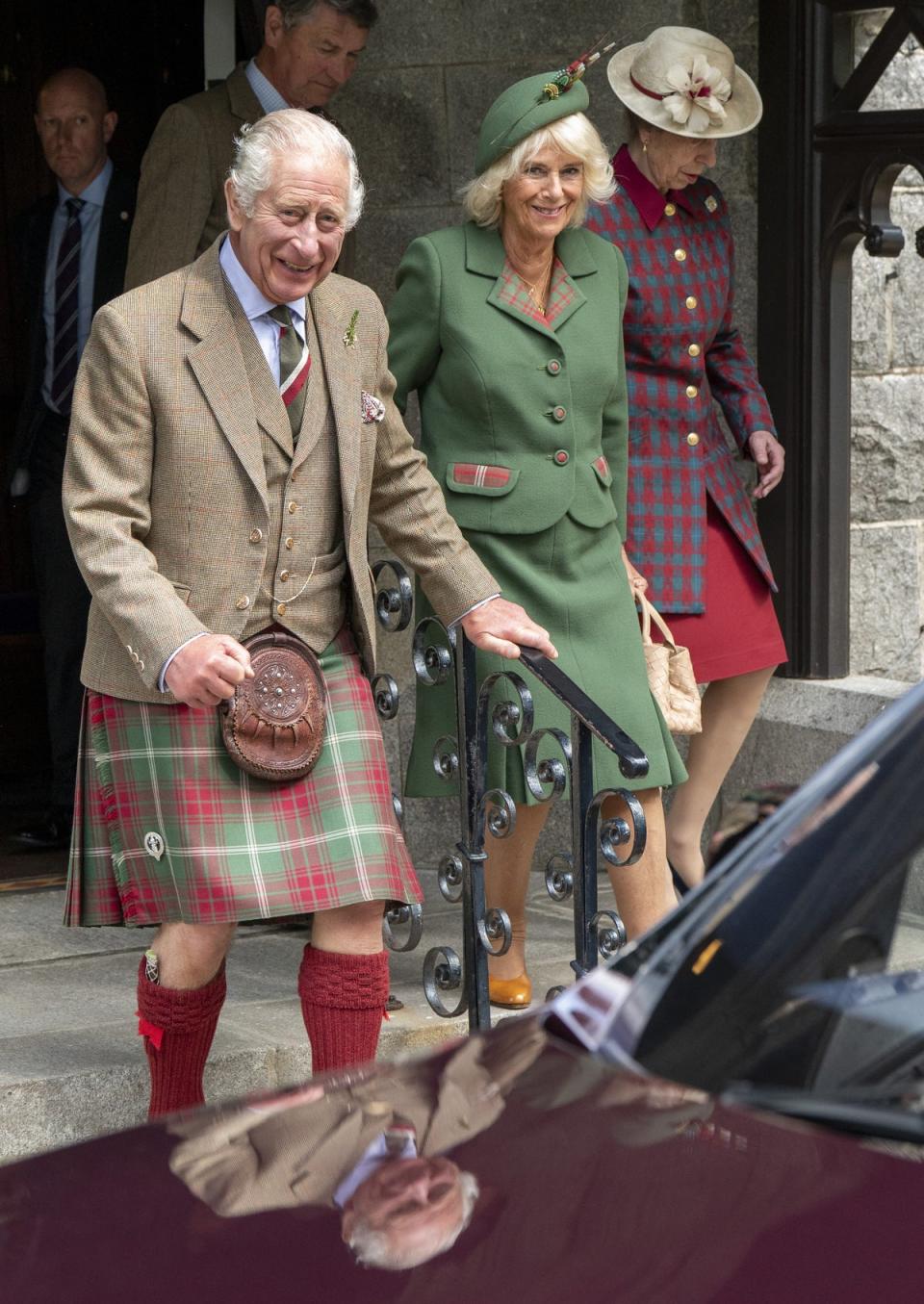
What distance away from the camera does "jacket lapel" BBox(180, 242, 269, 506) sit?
11.5 ft

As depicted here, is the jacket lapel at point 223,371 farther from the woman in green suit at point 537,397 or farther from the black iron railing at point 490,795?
the woman in green suit at point 537,397

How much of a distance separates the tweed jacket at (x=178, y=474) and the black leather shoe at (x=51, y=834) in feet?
8.71

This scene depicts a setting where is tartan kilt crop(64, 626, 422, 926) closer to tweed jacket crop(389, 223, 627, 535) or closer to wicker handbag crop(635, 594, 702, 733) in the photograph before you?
tweed jacket crop(389, 223, 627, 535)

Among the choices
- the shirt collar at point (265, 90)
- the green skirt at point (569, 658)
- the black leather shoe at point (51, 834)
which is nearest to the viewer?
the green skirt at point (569, 658)

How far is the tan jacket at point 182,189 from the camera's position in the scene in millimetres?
4727

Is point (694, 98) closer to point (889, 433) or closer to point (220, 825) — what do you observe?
point (889, 433)

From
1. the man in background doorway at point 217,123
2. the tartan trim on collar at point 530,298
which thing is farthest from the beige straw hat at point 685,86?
the man in background doorway at point 217,123

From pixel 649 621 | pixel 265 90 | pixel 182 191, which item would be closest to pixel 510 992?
pixel 649 621

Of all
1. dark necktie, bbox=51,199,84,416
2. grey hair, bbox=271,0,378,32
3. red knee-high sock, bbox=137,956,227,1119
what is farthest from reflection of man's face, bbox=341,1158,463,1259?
dark necktie, bbox=51,199,84,416

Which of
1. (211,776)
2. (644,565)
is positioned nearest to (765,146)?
(644,565)

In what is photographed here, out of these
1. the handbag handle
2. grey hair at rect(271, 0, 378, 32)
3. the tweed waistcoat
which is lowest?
the handbag handle

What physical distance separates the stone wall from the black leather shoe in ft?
7.86

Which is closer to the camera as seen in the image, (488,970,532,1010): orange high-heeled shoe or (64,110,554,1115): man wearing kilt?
(64,110,554,1115): man wearing kilt

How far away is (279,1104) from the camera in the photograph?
219 centimetres
